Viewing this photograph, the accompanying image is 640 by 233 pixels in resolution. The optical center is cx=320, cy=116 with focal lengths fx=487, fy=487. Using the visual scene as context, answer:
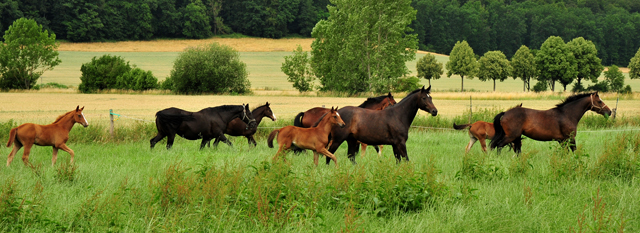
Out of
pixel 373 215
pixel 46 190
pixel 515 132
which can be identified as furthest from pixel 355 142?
pixel 46 190

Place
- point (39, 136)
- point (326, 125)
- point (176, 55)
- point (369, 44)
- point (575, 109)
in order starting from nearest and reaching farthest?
point (39, 136) → point (326, 125) → point (575, 109) → point (369, 44) → point (176, 55)

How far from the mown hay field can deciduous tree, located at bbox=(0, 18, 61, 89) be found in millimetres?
8159

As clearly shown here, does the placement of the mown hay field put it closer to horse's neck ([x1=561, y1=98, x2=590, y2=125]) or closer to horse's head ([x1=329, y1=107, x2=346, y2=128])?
horse's neck ([x1=561, y1=98, x2=590, y2=125])

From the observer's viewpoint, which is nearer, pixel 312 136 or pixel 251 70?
pixel 312 136

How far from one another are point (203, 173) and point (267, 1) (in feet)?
307

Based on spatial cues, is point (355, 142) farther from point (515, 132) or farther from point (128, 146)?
point (128, 146)

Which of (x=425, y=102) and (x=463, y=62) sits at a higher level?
(x=463, y=62)

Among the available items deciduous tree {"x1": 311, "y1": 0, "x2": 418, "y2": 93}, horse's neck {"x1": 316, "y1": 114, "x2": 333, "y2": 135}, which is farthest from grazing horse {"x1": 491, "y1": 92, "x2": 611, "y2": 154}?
deciduous tree {"x1": 311, "y1": 0, "x2": 418, "y2": 93}

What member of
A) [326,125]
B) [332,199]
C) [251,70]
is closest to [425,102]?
[326,125]

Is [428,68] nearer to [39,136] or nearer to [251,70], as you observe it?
[251,70]

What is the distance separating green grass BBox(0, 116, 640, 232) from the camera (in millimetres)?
5547

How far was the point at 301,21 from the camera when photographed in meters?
96.7

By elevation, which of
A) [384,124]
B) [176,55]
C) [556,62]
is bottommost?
[384,124]

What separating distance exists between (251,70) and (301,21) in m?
27.0
